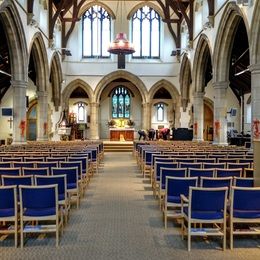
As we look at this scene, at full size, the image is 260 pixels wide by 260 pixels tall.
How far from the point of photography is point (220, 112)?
1953cm

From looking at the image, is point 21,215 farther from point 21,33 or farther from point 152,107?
point 152,107

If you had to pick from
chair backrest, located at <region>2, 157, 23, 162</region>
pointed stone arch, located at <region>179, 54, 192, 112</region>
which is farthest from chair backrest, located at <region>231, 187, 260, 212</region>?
pointed stone arch, located at <region>179, 54, 192, 112</region>

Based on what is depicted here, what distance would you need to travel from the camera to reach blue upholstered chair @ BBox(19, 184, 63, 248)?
195 inches

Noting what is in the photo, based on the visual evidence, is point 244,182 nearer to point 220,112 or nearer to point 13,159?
point 13,159

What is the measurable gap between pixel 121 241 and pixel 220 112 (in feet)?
50.0

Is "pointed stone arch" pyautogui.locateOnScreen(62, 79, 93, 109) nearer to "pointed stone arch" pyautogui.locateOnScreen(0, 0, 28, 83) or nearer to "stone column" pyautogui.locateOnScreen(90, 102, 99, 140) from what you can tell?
"stone column" pyautogui.locateOnScreen(90, 102, 99, 140)

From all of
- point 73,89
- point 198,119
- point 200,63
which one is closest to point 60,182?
point 198,119

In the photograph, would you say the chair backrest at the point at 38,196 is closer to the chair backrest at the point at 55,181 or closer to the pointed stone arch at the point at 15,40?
the chair backrest at the point at 55,181

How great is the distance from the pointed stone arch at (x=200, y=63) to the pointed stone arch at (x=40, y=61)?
28.3 feet

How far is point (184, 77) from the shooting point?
28719 mm

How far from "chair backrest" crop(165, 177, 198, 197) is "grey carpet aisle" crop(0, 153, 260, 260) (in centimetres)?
49

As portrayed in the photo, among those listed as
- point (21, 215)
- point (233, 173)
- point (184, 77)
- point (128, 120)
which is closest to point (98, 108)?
point (128, 120)

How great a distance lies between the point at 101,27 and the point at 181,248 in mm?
26190

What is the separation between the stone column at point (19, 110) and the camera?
18.2m
